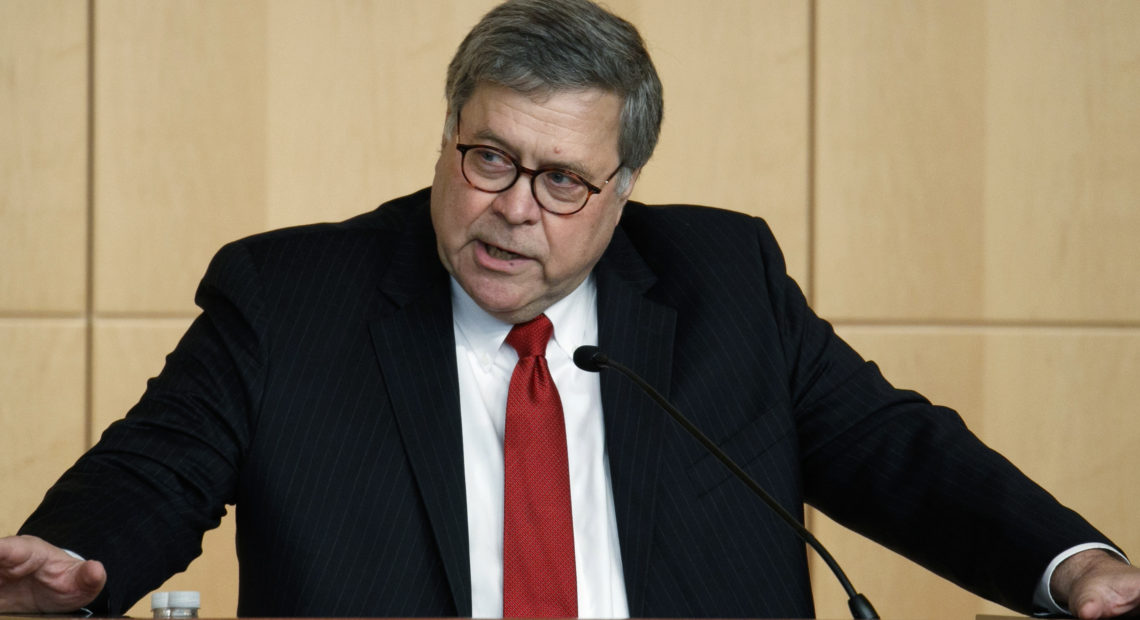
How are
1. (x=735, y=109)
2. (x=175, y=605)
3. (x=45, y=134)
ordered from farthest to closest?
(x=735, y=109) → (x=45, y=134) → (x=175, y=605)

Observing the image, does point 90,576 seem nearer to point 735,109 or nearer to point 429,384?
point 429,384

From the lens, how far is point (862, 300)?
9.51 feet

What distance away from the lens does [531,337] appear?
72.2 inches

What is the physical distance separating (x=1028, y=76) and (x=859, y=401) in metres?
1.33

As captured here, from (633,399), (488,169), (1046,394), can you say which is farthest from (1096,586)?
(1046,394)

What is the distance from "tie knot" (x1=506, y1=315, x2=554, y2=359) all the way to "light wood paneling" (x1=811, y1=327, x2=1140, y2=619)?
1.23 meters

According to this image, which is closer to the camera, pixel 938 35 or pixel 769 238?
pixel 769 238

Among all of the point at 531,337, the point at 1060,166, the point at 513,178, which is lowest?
the point at 531,337

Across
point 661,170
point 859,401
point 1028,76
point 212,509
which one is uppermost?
point 1028,76

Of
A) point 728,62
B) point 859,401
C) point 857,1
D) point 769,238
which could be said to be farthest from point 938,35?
point 859,401

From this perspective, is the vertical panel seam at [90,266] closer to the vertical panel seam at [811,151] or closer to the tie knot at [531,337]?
the tie knot at [531,337]

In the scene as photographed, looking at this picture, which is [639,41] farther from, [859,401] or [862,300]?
[862,300]

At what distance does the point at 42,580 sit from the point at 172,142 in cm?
165

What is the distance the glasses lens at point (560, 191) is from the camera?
1755 mm
